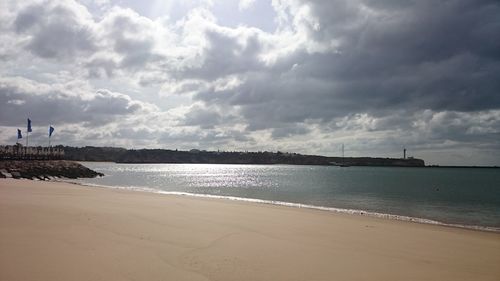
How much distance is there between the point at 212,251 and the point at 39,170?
2223 inches

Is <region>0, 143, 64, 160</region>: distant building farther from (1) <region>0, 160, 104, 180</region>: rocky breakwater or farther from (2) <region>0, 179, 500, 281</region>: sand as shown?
(2) <region>0, 179, 500, 281</region>: sand

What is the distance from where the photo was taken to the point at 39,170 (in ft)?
182

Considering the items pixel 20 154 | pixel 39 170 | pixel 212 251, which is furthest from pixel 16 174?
pixel 212 251

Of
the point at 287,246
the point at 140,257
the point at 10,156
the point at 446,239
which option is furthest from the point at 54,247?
the point at 10,156

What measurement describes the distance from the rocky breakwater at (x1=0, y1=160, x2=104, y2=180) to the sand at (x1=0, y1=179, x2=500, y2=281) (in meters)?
41.4

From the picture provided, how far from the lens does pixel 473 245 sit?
38.7 feet

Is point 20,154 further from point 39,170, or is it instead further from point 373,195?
point 373,195

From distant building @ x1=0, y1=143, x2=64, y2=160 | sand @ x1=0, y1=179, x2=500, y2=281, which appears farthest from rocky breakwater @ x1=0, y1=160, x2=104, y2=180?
sand @ x1=0, y1=179, x2=500, y2=281

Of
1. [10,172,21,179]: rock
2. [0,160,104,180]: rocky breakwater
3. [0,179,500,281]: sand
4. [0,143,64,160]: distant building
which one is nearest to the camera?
[0,179,500,281]: sand

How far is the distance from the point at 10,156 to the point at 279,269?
69036 mm

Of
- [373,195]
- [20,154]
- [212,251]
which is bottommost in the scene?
[373,195]

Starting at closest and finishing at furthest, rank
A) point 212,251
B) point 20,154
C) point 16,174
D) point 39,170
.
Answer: point 212,251
point 16,174
point 39,170
point 20,154

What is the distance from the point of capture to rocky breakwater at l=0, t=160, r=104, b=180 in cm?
4834

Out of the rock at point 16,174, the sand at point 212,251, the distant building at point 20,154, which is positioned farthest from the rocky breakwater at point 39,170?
the sand at point 212,251
